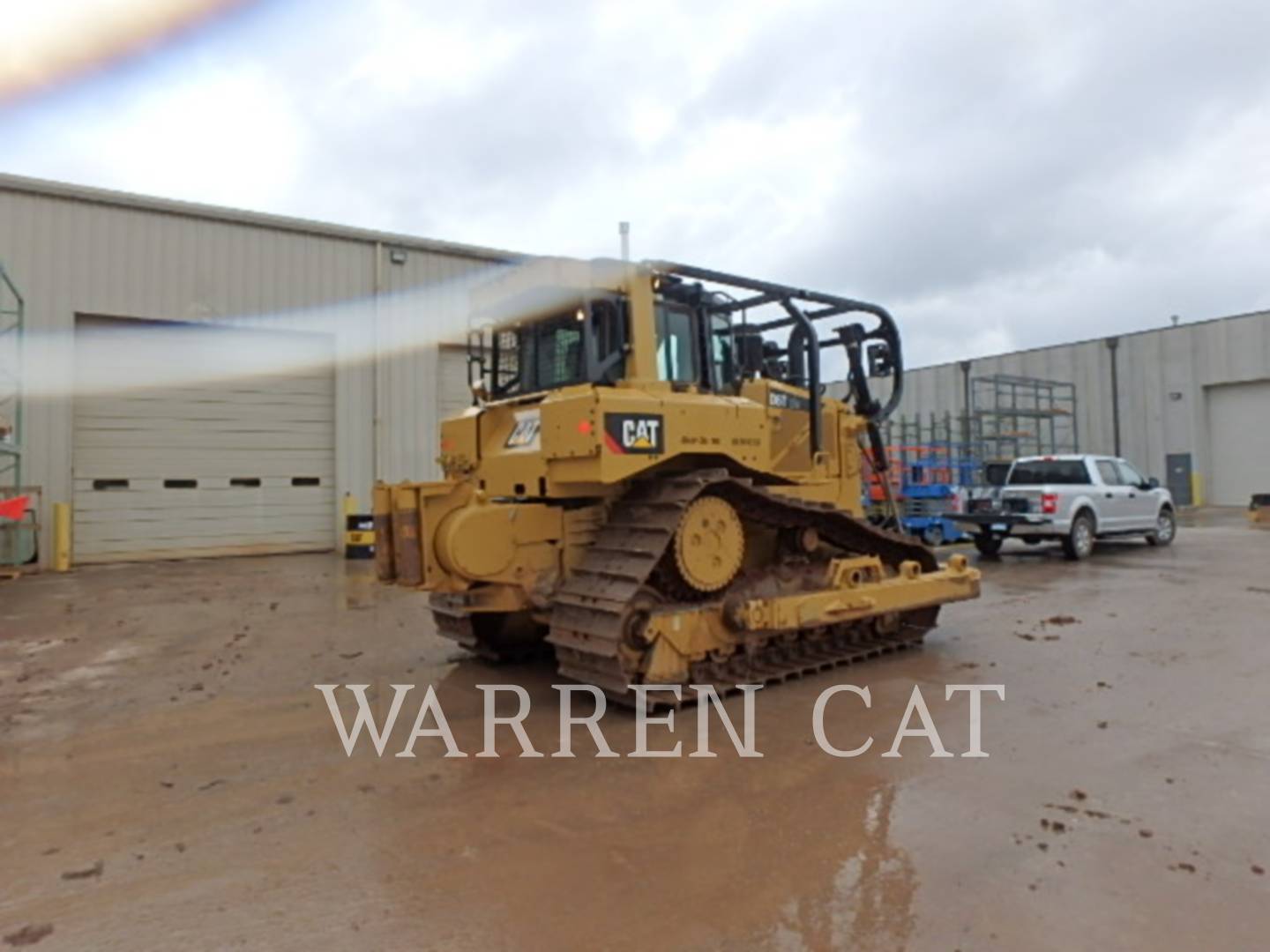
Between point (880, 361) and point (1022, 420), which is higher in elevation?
point (1022, 420)

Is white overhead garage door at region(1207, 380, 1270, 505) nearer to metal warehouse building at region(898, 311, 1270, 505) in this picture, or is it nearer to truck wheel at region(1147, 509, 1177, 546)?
metal warehouse building at region(898, 311, 1270, 505)

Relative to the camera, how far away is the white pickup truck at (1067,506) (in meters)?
13.2

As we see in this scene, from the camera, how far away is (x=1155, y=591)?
964 cm

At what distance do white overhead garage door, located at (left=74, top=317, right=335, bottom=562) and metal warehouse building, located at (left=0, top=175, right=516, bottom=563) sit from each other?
0.03 meters

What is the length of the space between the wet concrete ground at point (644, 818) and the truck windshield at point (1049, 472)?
25.5 ft

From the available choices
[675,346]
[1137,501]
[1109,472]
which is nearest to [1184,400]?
[1137,501]

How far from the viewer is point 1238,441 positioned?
29328mm

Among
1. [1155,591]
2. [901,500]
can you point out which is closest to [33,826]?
[1155,591]

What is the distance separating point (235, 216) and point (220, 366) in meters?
2.71

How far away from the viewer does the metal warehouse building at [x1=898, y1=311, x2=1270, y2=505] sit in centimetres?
2888

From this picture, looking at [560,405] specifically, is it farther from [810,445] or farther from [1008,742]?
[1008,742]

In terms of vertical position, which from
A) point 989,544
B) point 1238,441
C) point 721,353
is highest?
point 1238,441

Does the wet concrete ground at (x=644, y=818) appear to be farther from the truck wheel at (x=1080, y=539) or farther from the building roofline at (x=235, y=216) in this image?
the building roofline at (x=235, y=216)

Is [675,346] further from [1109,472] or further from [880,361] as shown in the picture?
[1109,472]
